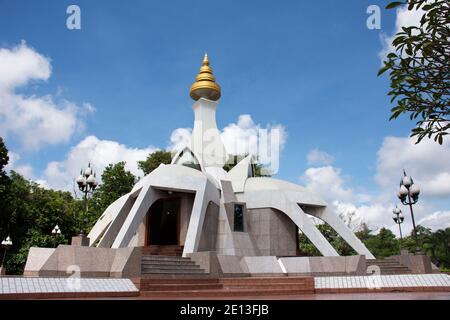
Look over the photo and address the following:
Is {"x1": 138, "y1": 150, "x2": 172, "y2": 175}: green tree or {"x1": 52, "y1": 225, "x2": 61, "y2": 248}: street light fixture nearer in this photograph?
{"x1": 52, "y1": 225, "x2": 61, "y2": 248}: street light fixture

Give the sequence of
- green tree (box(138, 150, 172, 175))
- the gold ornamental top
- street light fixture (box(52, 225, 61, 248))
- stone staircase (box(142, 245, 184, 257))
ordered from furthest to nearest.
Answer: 1. green tree (box(138, 150, 172, 175))
2. the gold ornamental top
3. street light fixture (box(52, 225, 61, 248))
4. stone staircase (box(142, 245, 184, 257))

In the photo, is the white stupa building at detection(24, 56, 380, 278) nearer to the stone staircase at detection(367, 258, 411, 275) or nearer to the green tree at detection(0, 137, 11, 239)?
the stone staircase at detection(367, 258, 411, 275)

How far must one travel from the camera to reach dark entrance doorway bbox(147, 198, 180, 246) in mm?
18125

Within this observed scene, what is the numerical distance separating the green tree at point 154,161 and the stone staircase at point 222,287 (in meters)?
23.8

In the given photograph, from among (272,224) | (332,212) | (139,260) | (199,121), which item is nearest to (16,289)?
(139,260)

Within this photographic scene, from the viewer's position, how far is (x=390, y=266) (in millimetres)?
15203

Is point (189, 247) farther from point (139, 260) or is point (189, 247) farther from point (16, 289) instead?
point (16, 289)

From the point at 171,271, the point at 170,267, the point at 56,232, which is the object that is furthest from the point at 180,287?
the point at 56,232

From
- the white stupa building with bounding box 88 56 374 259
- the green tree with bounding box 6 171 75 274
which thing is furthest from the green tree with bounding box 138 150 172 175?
the white stupa building with bounding box 88 56 374 259

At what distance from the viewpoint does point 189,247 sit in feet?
46.8

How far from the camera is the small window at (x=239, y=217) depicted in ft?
58.3

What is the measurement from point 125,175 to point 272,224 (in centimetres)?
1533

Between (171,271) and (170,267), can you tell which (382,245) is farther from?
(171,271)

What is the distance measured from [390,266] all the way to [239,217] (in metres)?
6.51
